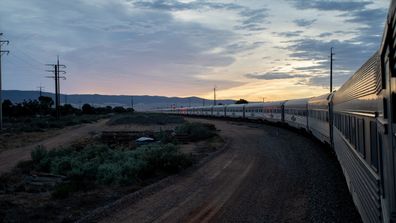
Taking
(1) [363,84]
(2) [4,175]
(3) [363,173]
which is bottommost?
(2) [4,175]

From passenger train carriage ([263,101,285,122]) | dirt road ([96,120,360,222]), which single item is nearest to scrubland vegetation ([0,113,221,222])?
dirt road ([96,120,360,222])

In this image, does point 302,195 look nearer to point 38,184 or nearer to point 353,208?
point 353,208

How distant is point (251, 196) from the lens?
12539 millimetres

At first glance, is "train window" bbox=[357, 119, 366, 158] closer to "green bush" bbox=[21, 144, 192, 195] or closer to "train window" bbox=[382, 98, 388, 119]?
"train window" bbox=[382, 98, 388, 119]

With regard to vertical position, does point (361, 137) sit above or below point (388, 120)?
below

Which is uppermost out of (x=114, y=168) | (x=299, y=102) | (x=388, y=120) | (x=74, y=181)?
(x=299, y=102)

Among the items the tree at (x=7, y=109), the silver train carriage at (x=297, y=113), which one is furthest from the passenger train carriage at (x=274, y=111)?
the tree at (x=7, y=109)

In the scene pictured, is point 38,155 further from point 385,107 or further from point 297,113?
point 385,107

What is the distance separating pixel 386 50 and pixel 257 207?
7483 millimetres

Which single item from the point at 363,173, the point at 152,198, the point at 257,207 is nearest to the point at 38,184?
the point at 152,198

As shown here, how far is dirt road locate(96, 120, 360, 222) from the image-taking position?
10.5 metres

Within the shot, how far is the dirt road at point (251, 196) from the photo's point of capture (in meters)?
10.5

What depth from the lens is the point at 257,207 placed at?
11273 millimetres

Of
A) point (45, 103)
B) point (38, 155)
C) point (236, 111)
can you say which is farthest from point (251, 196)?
point (45, 103)
